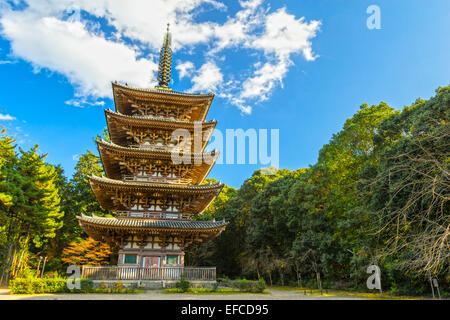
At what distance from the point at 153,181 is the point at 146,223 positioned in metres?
3.51

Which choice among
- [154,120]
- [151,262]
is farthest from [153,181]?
[151,262]

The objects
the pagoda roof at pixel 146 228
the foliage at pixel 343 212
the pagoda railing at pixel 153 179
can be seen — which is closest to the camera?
the foliage at pixel 343 212

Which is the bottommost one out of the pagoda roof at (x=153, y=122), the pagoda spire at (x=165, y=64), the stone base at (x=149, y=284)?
the stone base at (x=149, y=284)

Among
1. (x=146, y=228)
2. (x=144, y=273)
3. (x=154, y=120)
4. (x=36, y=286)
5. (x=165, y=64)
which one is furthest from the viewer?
(x=165, y=64)

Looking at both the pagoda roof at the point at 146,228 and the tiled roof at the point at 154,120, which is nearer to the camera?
the pagoda roof at the point at 146,228

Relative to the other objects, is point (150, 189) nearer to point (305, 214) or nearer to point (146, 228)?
point (146, 228)

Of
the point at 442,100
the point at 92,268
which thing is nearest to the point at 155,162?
the point at 92,268

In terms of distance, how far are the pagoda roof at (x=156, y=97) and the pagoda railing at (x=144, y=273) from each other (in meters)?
12.2

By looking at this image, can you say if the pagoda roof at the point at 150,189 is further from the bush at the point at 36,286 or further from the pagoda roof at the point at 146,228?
the bush at the point at 36,286

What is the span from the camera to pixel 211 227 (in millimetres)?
16047

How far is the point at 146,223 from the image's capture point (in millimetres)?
15859

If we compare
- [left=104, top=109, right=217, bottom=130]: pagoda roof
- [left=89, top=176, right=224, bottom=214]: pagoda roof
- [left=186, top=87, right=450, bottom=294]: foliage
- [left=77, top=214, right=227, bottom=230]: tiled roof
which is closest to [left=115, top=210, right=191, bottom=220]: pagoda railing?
[left=77, top=214, right=227, bottom=230]: tiled roof

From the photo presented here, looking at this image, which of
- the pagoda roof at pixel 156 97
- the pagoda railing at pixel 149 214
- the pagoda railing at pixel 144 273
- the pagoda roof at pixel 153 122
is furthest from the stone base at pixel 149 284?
the pagoda roof at pixel 156 97

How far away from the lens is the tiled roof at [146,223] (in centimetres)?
1507
